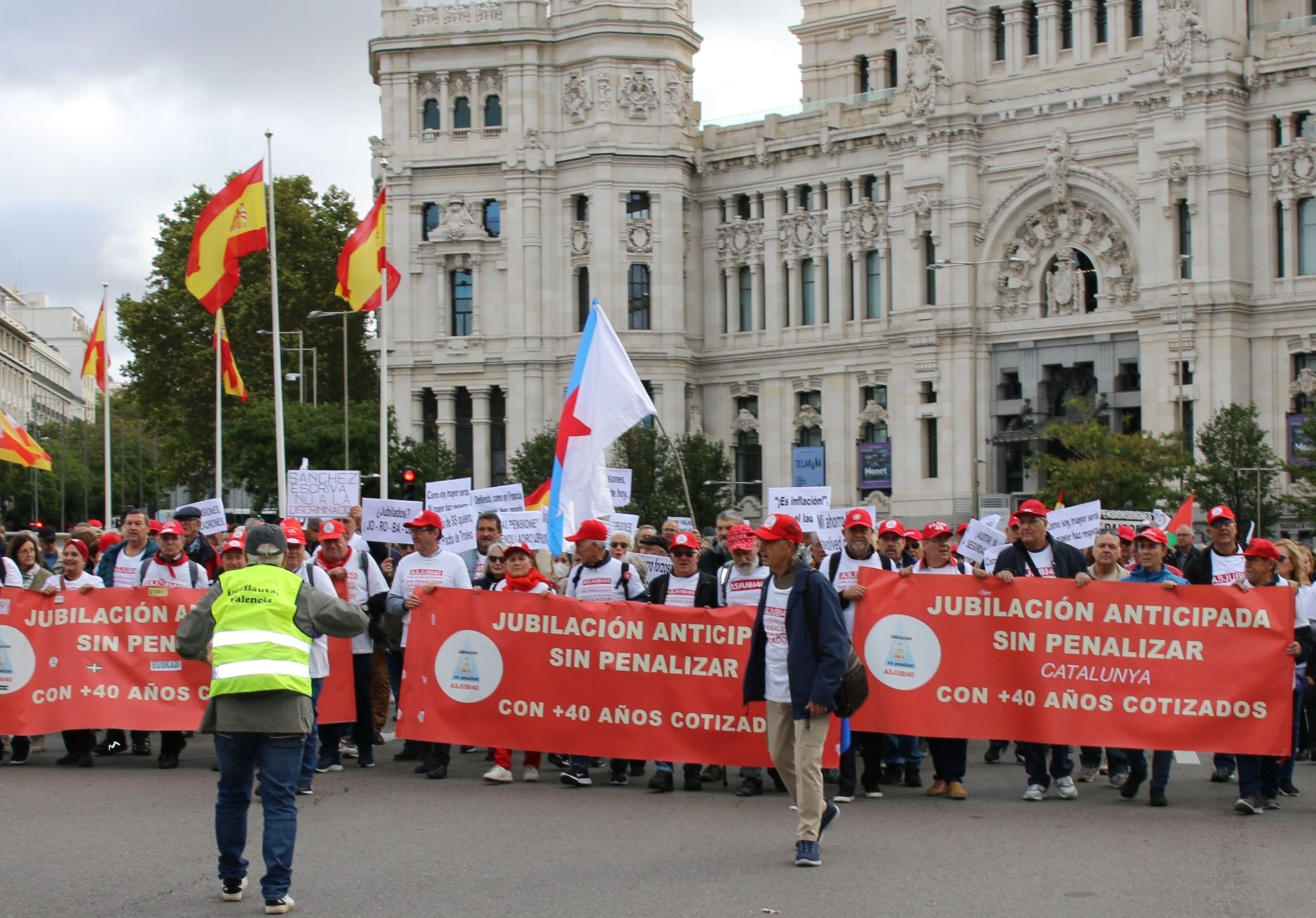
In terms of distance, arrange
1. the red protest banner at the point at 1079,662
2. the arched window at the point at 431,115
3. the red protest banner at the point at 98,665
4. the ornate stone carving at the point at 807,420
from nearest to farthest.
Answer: the red protest banner at the point at 1079,662 → the red protest banner at the point at 98,665 → the ornate stone carving at the point at 807,420 → the arched window at the point at 431,115

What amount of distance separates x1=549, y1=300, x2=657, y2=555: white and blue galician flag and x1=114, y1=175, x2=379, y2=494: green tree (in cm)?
5164

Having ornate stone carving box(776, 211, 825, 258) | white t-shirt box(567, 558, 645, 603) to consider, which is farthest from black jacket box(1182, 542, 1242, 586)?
ornate stone carving box(776, 211, 825, 258)

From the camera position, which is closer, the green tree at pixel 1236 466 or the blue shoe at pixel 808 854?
A: the blue shoe at pixel 808 854

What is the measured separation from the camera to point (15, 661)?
15.7 metres

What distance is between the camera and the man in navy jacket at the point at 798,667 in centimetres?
1120

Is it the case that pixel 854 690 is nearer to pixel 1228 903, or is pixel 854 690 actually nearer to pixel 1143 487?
pixel 1228 903

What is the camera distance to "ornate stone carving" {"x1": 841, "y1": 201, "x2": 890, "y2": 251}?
212ft

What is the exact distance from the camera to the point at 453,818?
12.8 m

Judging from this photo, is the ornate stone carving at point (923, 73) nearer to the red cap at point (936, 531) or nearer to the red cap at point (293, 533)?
Result: the red cap at point (936, 531)

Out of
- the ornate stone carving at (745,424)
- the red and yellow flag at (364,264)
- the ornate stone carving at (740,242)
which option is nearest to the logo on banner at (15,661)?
the red and yellow flag at (364,264)

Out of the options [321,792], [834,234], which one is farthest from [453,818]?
[834,234]

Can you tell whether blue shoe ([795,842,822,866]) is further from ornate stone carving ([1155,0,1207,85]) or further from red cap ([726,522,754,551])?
ornate stone carving ([1155,0,1207,85])

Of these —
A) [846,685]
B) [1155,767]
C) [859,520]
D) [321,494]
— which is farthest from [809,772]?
[321,494]

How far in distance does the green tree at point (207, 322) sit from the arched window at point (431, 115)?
695 centimetres
